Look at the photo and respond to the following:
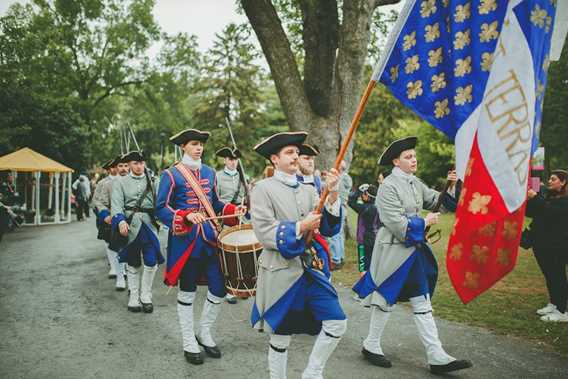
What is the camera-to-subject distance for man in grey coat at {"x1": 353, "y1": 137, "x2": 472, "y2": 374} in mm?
4660

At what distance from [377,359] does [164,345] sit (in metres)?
2.38

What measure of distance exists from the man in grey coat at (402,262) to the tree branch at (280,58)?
7.00 metres

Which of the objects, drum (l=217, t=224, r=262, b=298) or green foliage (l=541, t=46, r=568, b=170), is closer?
drum (l=217, t=224, r=262, b=298)

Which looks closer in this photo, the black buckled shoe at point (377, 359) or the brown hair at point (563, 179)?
the black buckled shoe at point (377, 359)

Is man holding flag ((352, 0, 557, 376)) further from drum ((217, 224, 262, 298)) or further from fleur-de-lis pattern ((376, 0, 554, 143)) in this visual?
drum ((217, 224, 262, 298))

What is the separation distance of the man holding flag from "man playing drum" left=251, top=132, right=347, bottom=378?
1.03 meters

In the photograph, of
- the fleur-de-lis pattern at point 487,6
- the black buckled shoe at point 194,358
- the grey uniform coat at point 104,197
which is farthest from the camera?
the grey uniform coat at point 104,197

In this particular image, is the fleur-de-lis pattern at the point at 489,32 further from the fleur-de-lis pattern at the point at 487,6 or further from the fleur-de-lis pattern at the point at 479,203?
the fleur-de-lis pattern at the point at 479,203

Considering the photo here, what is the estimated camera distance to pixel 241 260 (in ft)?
15.8

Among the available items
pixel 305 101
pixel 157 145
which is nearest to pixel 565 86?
pixel 305 101

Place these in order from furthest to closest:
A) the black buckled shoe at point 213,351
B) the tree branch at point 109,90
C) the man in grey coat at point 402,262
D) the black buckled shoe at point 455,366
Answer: the tree branch at point 109,90 < the black buckled shoe at point 213,351 < the man in grey coat at point 402,262 < the black buckled shoe at point 455,366

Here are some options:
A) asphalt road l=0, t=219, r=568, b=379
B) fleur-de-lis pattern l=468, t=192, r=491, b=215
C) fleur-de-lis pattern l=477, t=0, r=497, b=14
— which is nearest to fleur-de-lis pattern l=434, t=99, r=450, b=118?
fleur-de-lis pattern l=477, t=0, r=497, b=14

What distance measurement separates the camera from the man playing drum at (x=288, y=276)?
3779mm

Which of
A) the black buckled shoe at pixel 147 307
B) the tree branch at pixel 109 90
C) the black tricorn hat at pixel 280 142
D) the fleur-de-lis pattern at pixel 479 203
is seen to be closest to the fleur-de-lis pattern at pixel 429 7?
the black tricorn hat at pixel 280 142
